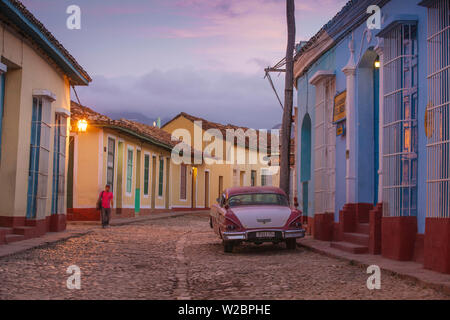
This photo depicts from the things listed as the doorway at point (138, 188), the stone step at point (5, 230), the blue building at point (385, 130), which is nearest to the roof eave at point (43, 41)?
the stone step at point (5, 230)

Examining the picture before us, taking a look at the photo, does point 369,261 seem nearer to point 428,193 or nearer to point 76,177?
point 428,193

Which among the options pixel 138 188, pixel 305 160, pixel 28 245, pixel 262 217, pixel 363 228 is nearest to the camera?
pixel 28 245

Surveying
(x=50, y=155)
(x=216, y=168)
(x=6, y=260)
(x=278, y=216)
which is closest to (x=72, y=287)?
(x=6, y=260)

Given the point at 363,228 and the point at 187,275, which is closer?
the point at 187,275

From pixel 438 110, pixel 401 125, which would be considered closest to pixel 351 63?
pixel 401 125

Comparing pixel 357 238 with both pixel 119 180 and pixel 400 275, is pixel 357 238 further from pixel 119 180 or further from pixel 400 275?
pixel 119 180

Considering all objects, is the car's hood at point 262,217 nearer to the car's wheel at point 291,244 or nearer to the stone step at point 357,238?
the car's wheel at point 291,244

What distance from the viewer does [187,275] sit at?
29.3 feet

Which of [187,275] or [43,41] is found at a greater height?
[43,41]

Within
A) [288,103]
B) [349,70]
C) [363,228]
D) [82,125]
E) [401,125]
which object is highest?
[349,70]

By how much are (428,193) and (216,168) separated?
38371 mm

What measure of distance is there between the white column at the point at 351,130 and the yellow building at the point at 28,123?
730 cm

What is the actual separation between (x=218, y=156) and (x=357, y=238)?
35743 millimetres

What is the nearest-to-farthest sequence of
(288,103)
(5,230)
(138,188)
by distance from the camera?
(5,230) → (288,103) → (138,188)
